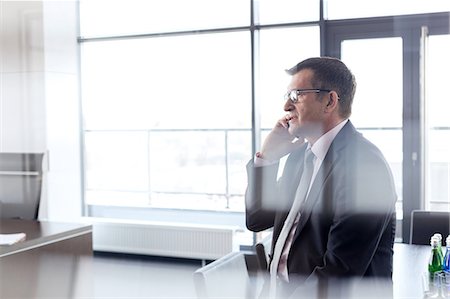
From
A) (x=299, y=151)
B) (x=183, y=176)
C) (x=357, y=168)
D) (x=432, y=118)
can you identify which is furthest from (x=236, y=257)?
(x=183, y=176)

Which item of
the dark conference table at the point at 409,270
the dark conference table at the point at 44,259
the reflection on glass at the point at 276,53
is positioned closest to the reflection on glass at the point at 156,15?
the reflection on glass at the point at 276,53

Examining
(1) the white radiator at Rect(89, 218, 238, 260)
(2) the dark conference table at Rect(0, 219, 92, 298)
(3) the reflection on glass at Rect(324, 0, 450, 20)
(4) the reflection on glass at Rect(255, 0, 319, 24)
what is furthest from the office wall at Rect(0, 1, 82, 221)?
(3) the reflection on glass at Rect(324, 0, 450, 20)

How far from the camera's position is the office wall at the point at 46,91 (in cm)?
193

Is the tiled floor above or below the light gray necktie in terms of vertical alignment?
below

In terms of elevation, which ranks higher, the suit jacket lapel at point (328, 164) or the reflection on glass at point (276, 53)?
the reflection on glass at point (276, 53)

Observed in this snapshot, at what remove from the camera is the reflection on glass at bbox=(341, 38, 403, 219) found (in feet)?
5.00

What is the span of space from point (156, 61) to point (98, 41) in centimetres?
57

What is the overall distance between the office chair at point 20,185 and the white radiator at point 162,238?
34cm

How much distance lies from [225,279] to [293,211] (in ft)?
0.79

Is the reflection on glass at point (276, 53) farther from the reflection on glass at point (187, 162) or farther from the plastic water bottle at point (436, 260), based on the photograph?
the plastic water bottle at point (436, 260)

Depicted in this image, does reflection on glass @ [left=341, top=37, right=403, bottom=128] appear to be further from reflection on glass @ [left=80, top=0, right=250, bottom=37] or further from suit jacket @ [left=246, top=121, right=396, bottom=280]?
reflection on glass @ [left=80, top=0, right=250, bottom=37]

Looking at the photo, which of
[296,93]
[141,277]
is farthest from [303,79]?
[141,277]

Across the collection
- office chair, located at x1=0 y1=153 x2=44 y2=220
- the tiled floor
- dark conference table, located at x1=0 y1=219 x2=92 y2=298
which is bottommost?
the tiled floor

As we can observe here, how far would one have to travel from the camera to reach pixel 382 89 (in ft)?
5.50
